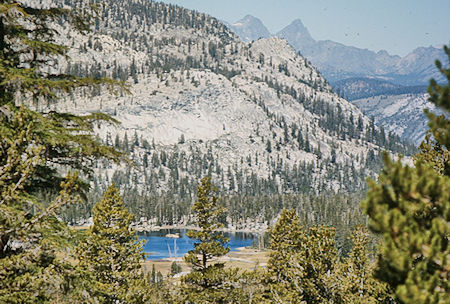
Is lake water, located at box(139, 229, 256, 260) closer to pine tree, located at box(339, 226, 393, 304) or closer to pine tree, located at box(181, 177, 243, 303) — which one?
pine tree, located at box(181, 177, 243, 303)

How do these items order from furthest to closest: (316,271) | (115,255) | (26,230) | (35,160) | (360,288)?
(115,255) < (360,288) < (316,271) < (35,160) < (26,230)

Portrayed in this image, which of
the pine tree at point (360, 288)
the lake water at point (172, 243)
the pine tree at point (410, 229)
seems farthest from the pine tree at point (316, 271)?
the lake water at point (172, 243)

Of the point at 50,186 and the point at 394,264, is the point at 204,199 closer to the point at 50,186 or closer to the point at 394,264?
the point at 50,186

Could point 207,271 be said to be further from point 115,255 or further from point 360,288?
point 360,288

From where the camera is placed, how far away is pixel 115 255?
21.4 m

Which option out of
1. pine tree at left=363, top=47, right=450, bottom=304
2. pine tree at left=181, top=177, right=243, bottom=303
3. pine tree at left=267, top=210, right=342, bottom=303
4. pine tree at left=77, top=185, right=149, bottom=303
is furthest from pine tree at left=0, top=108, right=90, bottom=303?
pine tree at left=181, top=177, right=243, bottom=303

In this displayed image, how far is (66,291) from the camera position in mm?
7953

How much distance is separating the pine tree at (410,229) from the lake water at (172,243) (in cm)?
10461

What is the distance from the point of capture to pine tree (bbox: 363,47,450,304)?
4078 mm

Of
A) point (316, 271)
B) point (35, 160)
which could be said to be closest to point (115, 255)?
point (316, 271)

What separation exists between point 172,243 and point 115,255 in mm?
122092

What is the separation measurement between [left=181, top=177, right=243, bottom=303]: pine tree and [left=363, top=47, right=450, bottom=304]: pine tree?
21014 mm

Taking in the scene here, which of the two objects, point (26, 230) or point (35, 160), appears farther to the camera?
point (35, 160)

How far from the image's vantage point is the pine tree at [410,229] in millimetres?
4078
